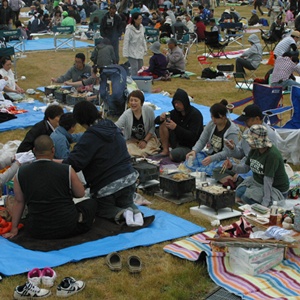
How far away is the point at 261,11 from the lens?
33625mm

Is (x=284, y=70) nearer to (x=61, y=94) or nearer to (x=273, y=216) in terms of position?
(x=61, y=94)

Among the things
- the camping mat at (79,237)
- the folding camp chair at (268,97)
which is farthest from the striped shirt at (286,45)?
the camping mat at (79,237)

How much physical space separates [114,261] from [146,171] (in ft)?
6.64

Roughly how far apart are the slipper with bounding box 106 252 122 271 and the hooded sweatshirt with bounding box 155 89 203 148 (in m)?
2.99

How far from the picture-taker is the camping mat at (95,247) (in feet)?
16.8

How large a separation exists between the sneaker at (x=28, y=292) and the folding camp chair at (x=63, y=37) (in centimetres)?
1517

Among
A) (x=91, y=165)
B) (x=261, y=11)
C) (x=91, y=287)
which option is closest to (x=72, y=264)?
(x=91, y=287)

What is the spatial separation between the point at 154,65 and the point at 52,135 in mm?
7824

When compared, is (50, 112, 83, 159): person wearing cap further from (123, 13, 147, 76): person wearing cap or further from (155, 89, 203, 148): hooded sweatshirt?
(123, 13, 147, 76): person wearing cap

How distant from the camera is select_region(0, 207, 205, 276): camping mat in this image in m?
5.12

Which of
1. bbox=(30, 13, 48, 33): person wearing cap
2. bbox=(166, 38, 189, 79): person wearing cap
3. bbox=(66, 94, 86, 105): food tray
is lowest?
bbox=(30, 13, 48, 33): person wearing cap

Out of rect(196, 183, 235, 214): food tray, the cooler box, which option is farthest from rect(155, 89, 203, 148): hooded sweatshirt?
the cooler box

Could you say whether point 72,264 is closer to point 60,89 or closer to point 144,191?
point 144,191

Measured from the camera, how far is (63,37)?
22.0 metres
